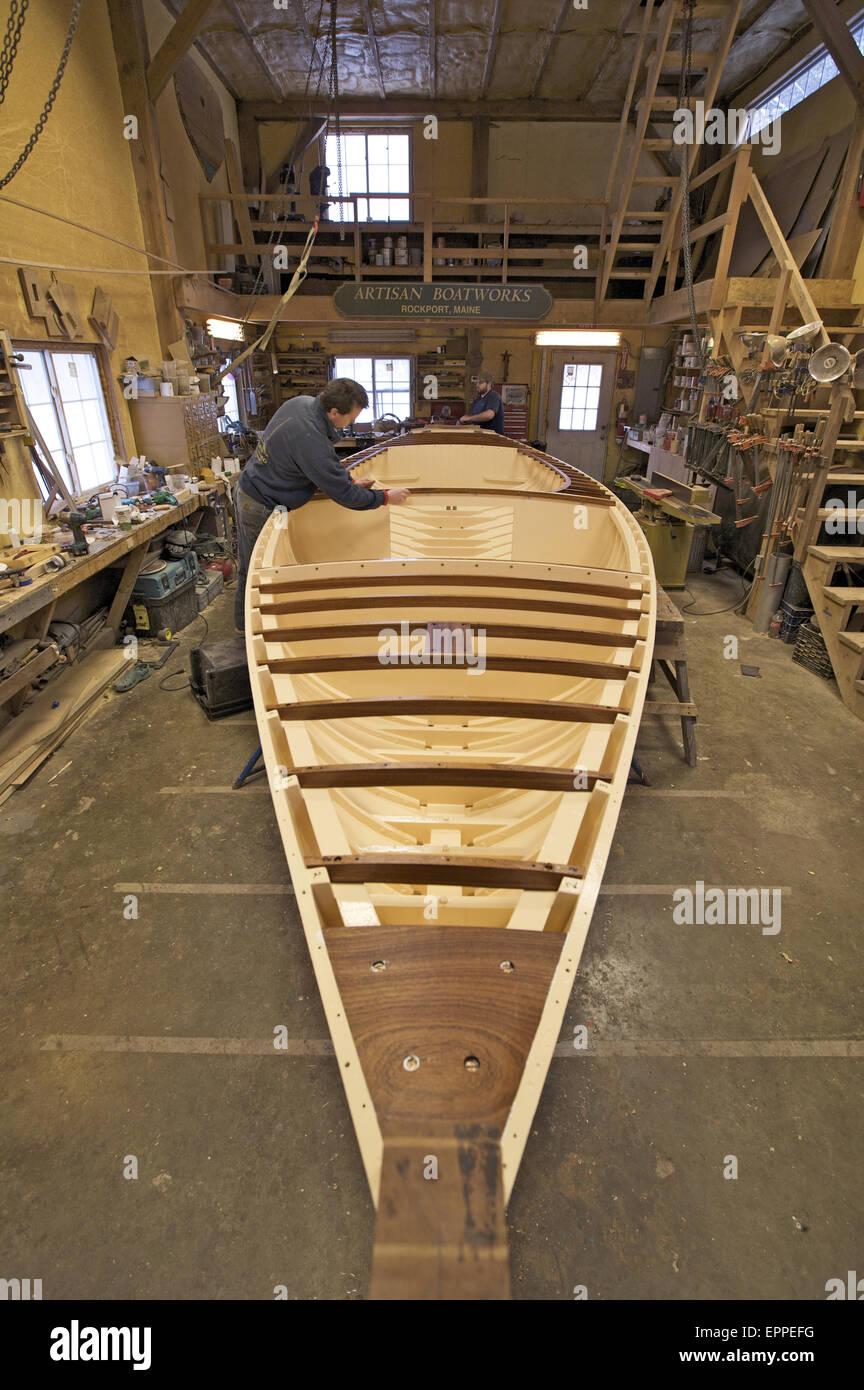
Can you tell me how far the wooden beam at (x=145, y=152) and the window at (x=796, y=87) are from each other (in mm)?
7454

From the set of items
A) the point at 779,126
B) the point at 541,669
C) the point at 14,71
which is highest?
the point at 779,126

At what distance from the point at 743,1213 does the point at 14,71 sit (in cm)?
695

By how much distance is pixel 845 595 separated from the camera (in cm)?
452

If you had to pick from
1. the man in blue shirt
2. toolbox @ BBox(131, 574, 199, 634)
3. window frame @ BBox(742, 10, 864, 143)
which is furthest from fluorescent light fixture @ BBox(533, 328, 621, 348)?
toolbox @ BBox(131, 574, 199, 634)

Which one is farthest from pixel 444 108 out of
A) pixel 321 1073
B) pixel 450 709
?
pixel 321 1073

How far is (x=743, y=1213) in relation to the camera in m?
1.74

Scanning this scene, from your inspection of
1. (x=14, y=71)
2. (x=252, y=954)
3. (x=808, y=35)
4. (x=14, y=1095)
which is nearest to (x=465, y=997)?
(x=252, y=954)

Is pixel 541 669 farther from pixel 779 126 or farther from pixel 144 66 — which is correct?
pixel 779 126

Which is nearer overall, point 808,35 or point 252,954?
point 252,954

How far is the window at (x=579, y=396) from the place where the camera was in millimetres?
10157

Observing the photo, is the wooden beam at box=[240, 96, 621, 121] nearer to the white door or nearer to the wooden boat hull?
the white door

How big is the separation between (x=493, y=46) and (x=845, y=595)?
29.9 feet

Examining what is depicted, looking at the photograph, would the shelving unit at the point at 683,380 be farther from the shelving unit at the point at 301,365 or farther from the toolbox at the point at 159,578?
the toolbox at the point at 159,578
